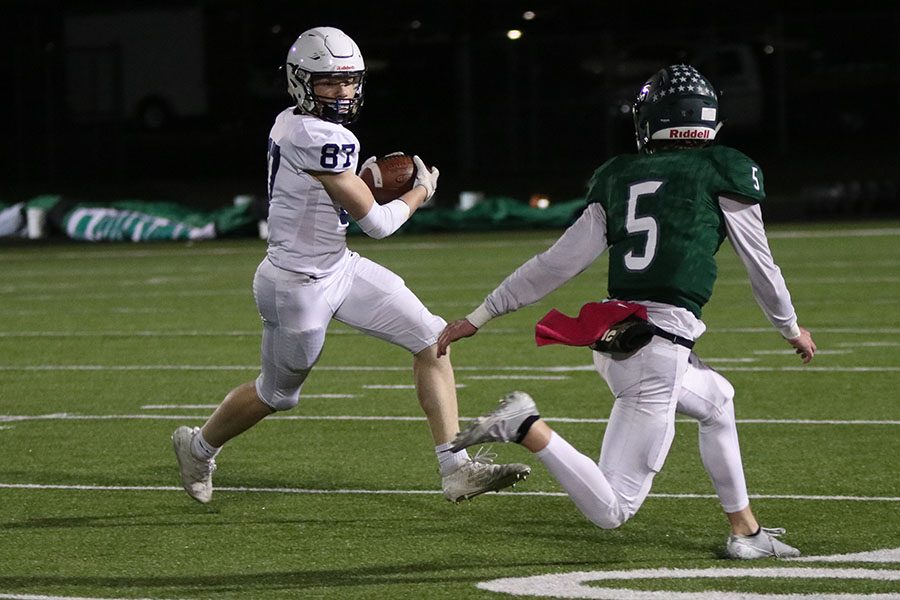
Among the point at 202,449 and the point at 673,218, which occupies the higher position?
the point at 673,218

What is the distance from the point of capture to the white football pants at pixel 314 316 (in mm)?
6258

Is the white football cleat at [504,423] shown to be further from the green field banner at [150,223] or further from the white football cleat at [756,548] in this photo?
the green field banner at [150,223]

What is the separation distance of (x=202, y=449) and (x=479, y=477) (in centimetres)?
115

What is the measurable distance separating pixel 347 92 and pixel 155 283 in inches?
404

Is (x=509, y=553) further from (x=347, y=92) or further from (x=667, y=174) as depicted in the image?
(x=347, y=92)

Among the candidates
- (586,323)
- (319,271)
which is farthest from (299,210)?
(586,323)

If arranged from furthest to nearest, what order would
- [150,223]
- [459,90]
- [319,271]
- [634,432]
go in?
1. [459,90]
2. [150,223]
3. [319,271]
4. [634,432]

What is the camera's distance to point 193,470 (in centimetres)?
645

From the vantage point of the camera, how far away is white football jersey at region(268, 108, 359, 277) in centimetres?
616

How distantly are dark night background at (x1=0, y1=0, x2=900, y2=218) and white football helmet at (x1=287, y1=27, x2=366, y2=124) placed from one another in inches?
677

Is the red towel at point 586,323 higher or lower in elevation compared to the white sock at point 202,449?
higher

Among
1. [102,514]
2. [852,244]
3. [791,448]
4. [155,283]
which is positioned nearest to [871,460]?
[791,448]

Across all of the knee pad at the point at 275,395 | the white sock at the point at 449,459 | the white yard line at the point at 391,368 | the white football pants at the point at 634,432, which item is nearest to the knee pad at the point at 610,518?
the white football pants at the point at 634,432

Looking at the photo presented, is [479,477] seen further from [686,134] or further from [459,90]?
[459,90]
